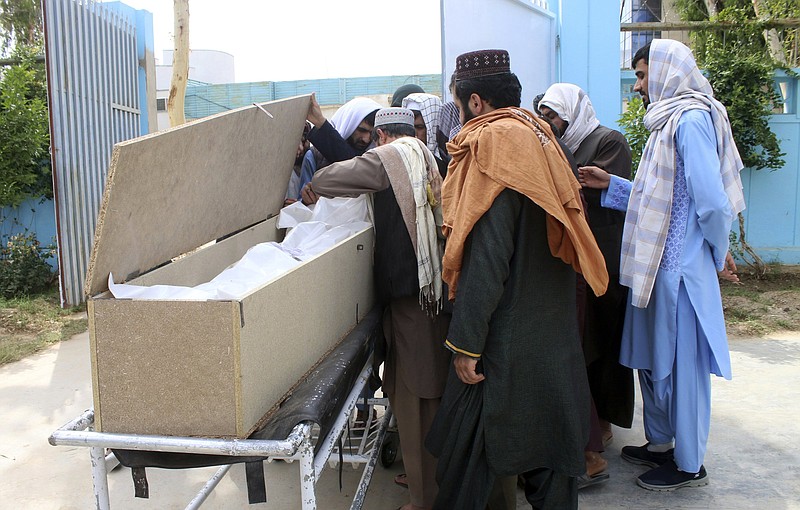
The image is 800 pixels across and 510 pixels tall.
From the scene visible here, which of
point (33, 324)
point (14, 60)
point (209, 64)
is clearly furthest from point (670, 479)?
point (209, 64)

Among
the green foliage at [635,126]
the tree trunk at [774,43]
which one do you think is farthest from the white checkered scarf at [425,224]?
the tree trunk at [774,43]

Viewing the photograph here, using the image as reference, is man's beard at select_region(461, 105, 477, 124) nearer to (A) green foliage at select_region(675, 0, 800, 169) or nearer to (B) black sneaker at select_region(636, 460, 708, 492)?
(B) black sneaker at select_region(636, 460, 708, 492)

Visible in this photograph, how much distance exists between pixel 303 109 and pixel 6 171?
213 inches

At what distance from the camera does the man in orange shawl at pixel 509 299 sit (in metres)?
1.80

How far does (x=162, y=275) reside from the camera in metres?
1.94

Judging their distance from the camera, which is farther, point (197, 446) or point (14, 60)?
point (14, 60)

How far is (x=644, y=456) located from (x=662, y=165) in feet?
4.51

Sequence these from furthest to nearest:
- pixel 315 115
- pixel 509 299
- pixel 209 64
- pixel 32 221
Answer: pixel 209 64, pixel 32 221, pixel 315 115, pixel 509 299

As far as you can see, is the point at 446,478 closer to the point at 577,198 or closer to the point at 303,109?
the point at 577,198

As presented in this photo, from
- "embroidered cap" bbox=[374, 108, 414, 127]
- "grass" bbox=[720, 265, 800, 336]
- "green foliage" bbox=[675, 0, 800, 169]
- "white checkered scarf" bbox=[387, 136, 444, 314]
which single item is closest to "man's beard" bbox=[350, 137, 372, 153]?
"embroidered cap" bbox=[374, 108, 414, 127]

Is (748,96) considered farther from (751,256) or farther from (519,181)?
(519,181)

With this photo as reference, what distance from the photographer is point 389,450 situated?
9.72ft

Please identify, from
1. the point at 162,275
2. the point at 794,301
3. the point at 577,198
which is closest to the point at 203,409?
the point at 162,275

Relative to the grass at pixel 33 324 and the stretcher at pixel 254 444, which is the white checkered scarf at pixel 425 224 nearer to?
the stretcher at pixel 254 444
